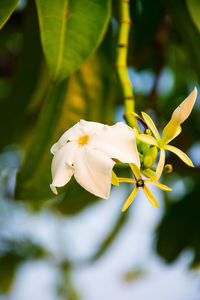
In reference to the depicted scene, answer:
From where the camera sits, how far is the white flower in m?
0.30

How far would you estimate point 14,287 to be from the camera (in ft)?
4.64

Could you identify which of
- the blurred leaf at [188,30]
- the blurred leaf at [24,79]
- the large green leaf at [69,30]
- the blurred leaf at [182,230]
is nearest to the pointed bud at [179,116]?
the large green leaf at [69,30]

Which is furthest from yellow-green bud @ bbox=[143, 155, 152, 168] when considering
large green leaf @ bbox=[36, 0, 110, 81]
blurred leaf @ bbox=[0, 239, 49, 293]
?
blurred leaf @ bbox=[0, 239, 49, 293]

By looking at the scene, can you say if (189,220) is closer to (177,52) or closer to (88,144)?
(177,52)

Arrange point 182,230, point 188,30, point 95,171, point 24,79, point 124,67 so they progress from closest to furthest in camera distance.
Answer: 1. point 95,171
2. point 124,67
3. point 188,30
4. point 24,79
5. point 182,230

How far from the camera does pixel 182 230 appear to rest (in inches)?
39.6

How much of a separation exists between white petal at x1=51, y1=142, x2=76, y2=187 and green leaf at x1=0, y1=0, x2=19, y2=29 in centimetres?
21

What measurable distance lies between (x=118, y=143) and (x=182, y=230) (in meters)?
0.75

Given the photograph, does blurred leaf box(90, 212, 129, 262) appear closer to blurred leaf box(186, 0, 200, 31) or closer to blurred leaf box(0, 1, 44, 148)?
blurred leaf box(0, 1, 44, 148)

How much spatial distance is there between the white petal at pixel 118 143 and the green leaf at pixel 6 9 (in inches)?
8.9

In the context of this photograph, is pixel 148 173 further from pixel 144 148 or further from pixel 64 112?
pixel 64 112

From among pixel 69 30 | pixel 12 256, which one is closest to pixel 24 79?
pixel 69 30

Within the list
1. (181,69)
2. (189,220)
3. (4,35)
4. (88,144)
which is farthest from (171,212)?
(88,144)

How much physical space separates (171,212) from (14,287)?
68 centimetres
